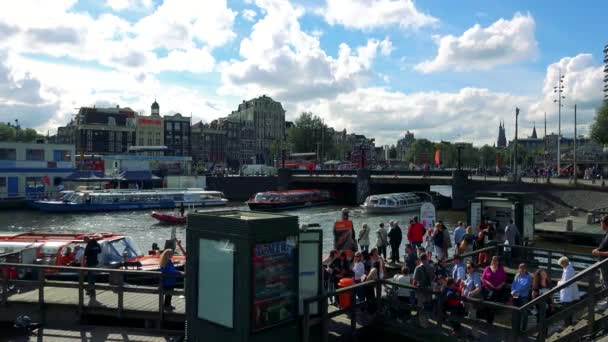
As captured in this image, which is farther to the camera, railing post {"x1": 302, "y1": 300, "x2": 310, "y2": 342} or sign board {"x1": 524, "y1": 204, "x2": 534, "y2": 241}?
sign board {"x1": 524, "y1": 204, "x2": 534, "y2": 241}

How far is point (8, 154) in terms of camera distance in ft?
233

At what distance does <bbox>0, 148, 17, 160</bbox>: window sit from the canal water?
9460 mm

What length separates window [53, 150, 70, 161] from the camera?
76688 mm

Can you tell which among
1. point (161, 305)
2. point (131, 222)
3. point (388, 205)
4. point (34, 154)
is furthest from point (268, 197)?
point (161, 305)

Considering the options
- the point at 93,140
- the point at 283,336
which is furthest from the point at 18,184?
the point at 283,336

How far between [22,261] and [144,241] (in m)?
25.6

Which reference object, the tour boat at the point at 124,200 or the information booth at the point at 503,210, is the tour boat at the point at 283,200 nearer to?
the tour boat at the point at 124,200

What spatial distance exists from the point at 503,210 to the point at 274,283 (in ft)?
52.5

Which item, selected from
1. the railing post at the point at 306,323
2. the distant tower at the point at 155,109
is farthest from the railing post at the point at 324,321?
the distant tower at the point at 155,109

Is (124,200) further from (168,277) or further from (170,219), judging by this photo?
(168,277)

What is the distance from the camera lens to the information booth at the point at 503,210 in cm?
2103

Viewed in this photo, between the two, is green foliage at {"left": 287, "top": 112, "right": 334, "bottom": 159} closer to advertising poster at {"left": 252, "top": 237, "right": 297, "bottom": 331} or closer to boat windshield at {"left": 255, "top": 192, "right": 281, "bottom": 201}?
boat windshield at {"left": 255, "top": 192, "right": 281, "bottom": 201}

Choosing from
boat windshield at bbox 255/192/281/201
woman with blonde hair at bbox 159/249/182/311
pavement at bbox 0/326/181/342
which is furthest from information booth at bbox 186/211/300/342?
boat windshield at bbox 255/192/281/201

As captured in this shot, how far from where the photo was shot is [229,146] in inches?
5945
